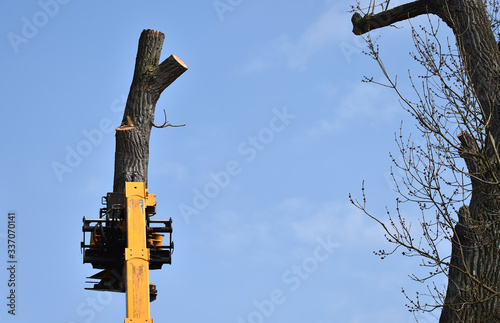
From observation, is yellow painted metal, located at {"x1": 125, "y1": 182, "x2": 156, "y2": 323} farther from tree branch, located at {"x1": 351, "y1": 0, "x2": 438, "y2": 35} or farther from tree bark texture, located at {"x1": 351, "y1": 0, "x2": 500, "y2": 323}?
tree branch, located at {"x1": 351, "y1": 0, "x2": 438, "y2": 35}

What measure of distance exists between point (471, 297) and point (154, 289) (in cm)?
382

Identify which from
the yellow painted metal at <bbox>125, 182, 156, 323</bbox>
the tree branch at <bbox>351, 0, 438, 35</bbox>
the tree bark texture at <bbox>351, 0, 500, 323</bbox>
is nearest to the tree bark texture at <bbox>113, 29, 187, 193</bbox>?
the yellow painted metal at <bbox>125, 182, 156, 323</bbox>

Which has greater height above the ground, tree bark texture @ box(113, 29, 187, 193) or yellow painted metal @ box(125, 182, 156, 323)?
tree bark texture @ box(113, 29, 187, 193)

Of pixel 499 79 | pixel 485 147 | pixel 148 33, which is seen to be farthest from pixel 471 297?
pixel 148 33

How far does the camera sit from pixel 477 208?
27.8ft

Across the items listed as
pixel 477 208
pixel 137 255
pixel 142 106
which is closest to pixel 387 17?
pixel 477 208

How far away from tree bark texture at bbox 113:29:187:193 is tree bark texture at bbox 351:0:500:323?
3720 mm

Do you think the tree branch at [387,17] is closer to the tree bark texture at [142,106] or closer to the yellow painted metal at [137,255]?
the tree bark texture at [142,106]

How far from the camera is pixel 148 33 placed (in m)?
11.0

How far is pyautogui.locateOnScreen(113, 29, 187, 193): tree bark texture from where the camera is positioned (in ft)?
33.7

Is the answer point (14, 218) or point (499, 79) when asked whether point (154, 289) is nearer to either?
point (14, 218)

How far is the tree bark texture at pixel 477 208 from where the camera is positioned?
25.7 ft

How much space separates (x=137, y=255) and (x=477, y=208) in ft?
11.9

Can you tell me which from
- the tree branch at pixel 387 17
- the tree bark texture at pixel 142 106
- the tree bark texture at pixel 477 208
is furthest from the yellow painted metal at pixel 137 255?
the tree branch at pixel 387 17
